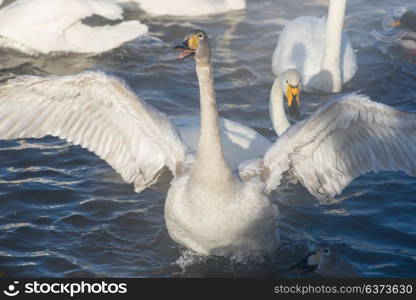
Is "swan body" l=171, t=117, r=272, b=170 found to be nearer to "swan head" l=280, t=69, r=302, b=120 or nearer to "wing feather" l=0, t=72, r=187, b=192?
"wing feather" l=0, t=72, r=187, b=192

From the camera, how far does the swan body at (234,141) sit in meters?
10.8

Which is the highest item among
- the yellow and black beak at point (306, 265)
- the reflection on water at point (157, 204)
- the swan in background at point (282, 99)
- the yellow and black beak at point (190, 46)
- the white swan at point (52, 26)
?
the yellow and black beak at point (190, 46)

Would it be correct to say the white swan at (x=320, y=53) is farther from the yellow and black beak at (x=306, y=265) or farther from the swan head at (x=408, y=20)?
the yellow and black beak at (x=306, y=265)

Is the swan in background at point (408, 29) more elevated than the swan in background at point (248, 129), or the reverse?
the swan in background at point (408, 29)

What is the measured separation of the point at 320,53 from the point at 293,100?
280 centimetres

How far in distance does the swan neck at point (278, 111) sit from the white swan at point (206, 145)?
2.52 m

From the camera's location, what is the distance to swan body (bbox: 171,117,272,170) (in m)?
10.8

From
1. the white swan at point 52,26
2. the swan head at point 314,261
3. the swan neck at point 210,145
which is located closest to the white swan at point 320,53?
the white swan at point 52,26

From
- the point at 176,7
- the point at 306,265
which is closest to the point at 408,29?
the point at 176,7

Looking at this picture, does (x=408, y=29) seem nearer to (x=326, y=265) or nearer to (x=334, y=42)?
(x=334, y=42)

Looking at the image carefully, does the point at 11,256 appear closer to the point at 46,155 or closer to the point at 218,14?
the point at 46,155

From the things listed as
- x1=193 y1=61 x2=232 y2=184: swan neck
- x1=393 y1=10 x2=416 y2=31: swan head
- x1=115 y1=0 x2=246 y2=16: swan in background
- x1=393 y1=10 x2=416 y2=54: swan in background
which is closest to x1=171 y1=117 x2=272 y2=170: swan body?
x1=193 y1=61 x2=232 y2=184: swan neck

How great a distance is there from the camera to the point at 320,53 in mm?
14766

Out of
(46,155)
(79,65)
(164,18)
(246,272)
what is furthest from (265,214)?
(164,18)
